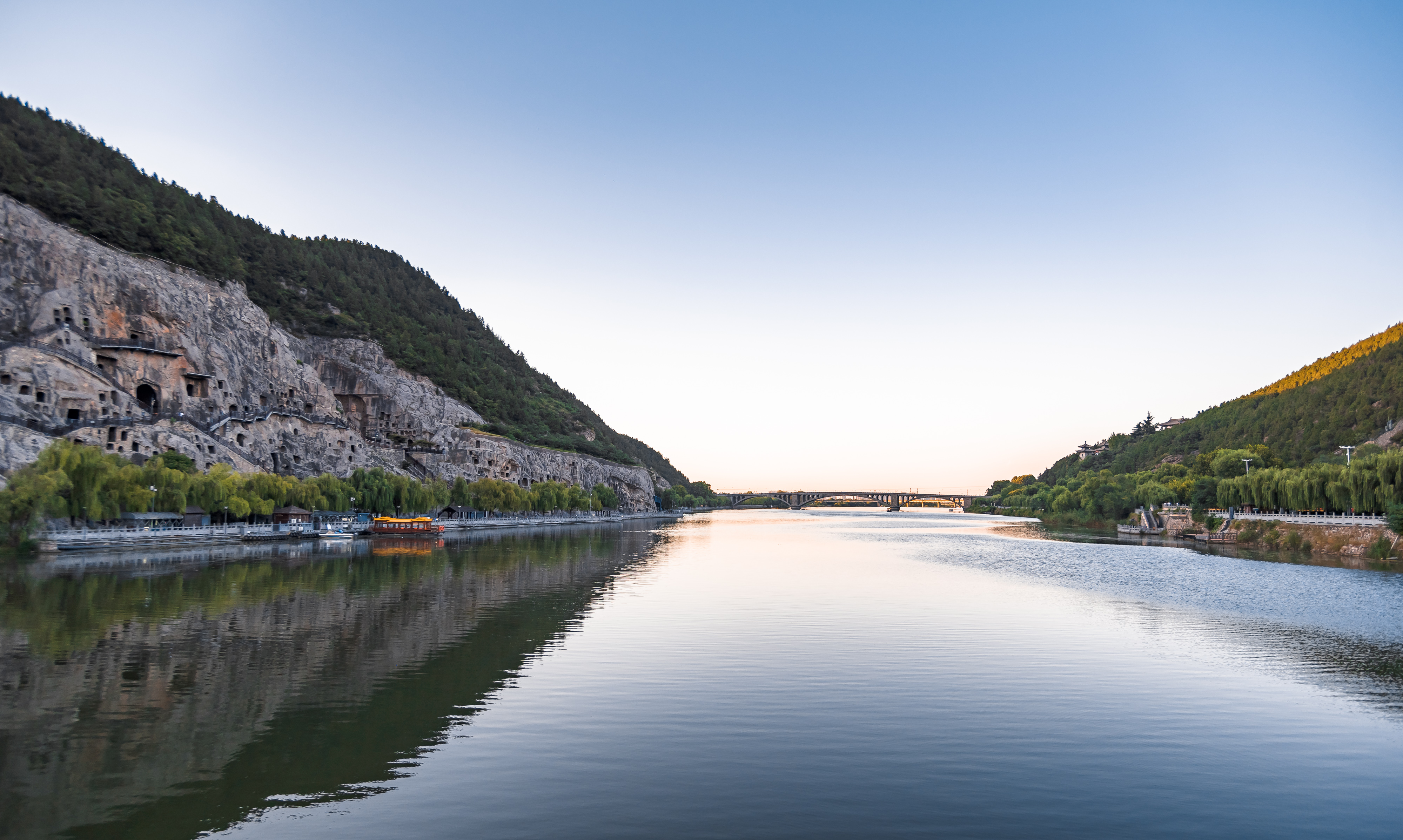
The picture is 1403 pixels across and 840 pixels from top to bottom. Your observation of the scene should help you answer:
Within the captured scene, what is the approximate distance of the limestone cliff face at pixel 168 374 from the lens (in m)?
79.6

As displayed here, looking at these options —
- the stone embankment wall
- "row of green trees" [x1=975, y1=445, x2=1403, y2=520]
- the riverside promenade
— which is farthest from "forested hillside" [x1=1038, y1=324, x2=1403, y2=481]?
the riverside promenade

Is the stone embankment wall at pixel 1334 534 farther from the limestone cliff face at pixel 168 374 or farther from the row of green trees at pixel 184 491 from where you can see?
the limestone cliff face at pixel 168 374

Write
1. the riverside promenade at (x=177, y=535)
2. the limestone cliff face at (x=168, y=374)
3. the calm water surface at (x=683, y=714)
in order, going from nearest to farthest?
the calm water surface at (x=683, y=714)
the riverside promenade at (x=177, y=535)
the limestone cliff face at (x=168, y=374)

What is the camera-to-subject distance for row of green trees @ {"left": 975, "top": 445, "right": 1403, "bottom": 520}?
226 ft

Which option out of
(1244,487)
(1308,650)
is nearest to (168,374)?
(1308,650)

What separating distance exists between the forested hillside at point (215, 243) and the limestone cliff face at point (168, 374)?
5241 millimetres

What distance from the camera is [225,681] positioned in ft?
68.0

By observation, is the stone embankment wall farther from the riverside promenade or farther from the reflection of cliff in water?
the riverside promenade

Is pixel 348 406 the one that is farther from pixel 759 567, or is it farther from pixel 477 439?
pixel 759 567

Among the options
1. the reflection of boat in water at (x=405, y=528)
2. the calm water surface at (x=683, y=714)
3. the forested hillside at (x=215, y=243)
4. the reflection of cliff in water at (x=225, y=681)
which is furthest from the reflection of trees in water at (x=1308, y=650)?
the forested hillside at (x=215, y=243)

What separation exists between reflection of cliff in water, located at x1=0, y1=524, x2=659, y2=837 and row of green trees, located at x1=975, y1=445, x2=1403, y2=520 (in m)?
70.6

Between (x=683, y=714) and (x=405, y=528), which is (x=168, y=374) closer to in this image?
(x=405, y=528)

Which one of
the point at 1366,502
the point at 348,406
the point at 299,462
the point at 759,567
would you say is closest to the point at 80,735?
the point at 759,567

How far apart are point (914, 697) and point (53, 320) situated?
106 metres
